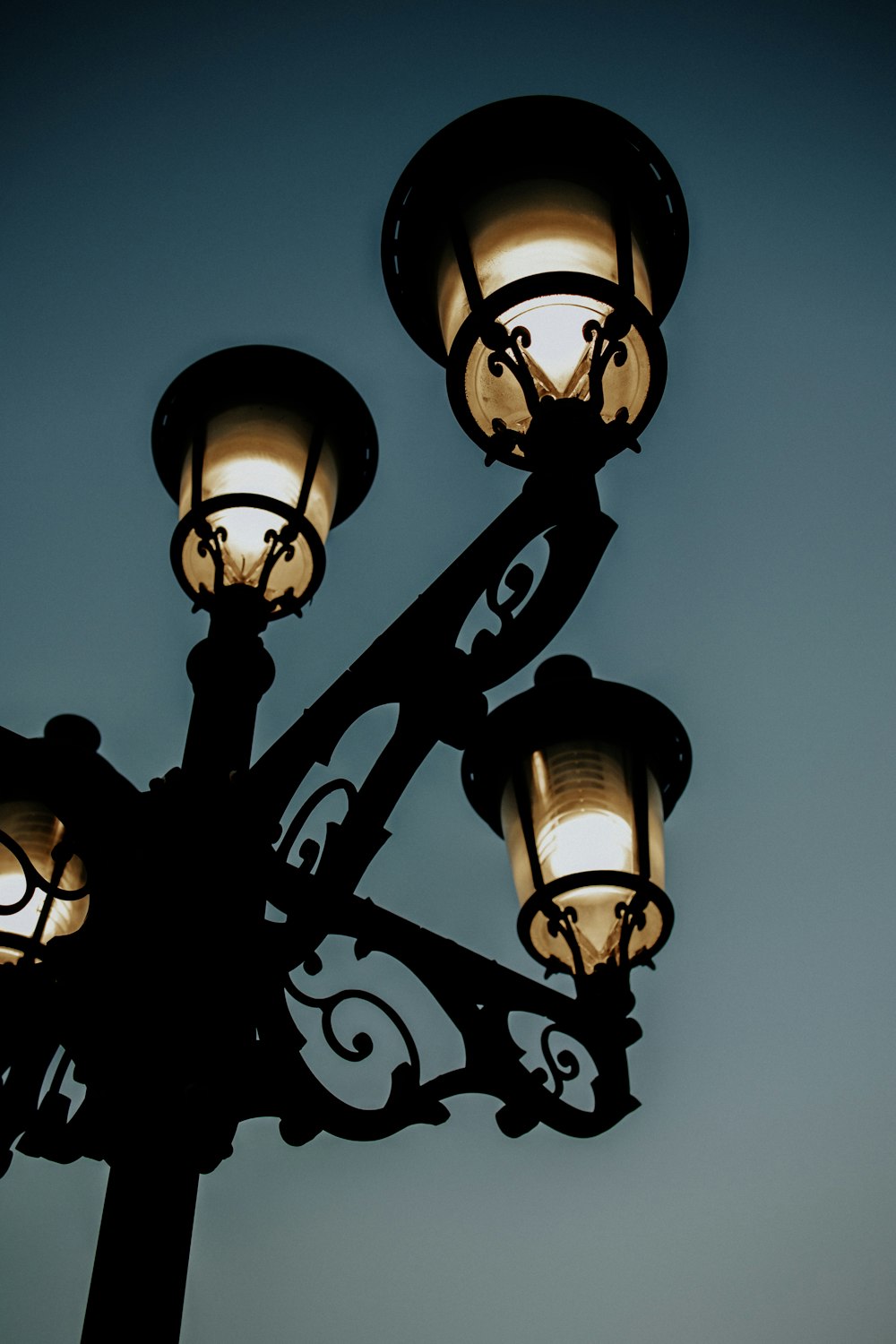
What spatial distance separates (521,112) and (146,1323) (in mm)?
2372

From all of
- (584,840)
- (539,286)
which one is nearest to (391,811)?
(584,840)

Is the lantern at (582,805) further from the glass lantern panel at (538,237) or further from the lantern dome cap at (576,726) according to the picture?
the glass lantern panel at (538,237)

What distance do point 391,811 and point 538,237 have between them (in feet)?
3.89

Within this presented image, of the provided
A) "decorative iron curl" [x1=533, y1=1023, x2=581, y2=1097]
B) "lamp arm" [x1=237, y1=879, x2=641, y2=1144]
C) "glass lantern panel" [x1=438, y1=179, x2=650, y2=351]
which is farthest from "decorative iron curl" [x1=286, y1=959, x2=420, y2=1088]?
"glass lantern panel" [x1=438, y1=179, x2=650, y2=351]

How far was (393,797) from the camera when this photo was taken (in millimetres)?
2049

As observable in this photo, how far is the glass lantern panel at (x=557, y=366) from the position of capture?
207 centimetres

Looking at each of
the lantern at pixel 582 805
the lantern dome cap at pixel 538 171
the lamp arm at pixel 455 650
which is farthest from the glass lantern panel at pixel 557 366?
the lantern at pixel 582 805

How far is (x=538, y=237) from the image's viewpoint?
2135 millimetres

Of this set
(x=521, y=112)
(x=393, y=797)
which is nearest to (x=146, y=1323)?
(x=393, y=797)

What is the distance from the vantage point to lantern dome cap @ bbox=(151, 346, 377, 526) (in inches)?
114

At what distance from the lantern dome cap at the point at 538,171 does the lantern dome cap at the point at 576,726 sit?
3.19 ft

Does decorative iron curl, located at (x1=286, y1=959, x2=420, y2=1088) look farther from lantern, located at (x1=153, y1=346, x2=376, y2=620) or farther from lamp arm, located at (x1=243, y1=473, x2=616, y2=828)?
lantern, located at (x1=153, y1=346, x2=376, y2=620)

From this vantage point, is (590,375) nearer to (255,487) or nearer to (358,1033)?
(255,487)

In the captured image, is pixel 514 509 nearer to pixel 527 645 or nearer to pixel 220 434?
pixel 527 645
